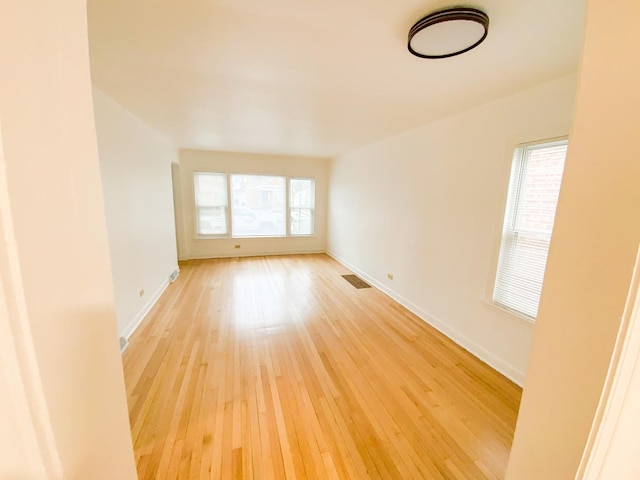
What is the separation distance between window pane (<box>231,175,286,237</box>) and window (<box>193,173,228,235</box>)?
22 centimetres

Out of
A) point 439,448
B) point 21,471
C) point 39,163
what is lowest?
point 439,448

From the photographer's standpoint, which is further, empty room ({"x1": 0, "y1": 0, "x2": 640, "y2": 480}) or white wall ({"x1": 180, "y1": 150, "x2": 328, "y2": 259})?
white wall ({"x1": 180, "y1": 150, "x2": 328, "y2": 259})

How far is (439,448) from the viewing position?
4.96 ft

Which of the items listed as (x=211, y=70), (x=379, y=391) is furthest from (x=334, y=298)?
(x=211, y=70)

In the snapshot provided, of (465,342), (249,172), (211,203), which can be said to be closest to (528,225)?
(465,342)

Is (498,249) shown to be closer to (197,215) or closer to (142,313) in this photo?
(142,313)

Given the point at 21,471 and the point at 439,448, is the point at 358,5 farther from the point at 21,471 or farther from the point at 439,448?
the point at 439,448

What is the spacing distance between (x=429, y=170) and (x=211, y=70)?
246 cm

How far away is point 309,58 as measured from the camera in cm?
160

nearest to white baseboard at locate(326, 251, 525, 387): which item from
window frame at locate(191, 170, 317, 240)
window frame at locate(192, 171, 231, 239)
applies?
window frame at locate(191, 170, 317, 240)

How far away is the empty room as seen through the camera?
0.42 meters

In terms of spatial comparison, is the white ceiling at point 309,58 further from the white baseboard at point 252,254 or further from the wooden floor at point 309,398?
the white baseboard at point 252,254

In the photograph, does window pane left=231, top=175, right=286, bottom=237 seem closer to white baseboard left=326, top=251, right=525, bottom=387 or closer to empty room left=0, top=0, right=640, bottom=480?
empty room left=0, top=0, right=640, bottom=480

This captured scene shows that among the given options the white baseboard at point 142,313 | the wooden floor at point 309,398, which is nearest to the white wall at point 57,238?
the wooden floor at point 309,398
